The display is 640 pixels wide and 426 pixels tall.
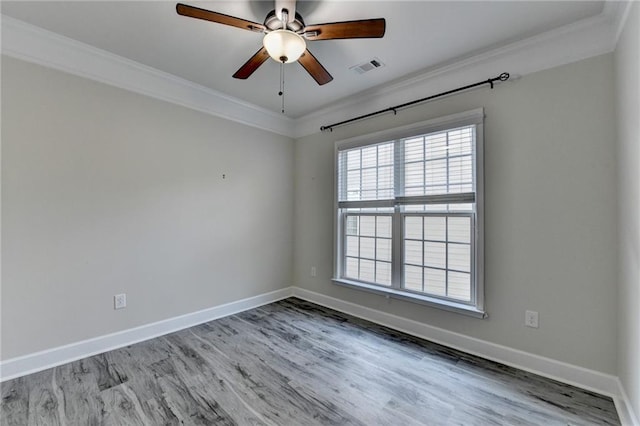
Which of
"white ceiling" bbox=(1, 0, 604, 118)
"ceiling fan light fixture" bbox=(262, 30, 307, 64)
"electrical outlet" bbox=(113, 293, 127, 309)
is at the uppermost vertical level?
"white ceiling" bbox=(1, 0, 604, 118)

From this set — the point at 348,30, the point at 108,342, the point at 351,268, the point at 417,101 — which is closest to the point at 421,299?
the point at 351,268

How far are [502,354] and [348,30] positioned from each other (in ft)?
9.04

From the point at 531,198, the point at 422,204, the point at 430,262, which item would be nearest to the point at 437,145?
the point at 422,204

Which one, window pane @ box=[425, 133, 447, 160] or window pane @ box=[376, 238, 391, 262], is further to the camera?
window pane @ box=[376, 238, 391, 262]

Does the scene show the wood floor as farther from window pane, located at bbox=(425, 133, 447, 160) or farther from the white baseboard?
window pane, located at bbox=(425, 133, 447, 160)

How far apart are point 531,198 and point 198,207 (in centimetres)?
322

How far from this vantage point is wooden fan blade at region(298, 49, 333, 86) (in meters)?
2.03

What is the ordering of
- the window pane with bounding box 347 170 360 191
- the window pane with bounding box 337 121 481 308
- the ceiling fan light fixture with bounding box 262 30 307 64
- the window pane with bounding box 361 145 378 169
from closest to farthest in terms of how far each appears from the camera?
the ceiling fan light fixture with bounding box 262 30 307 64, the window pane with bounding box 337 121 481 308, the window pane with bounding box 361 145 378 169, the window pane with bounding box 347 170 360 191

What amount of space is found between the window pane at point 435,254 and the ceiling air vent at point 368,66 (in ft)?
5.92

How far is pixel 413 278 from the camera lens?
2.97m

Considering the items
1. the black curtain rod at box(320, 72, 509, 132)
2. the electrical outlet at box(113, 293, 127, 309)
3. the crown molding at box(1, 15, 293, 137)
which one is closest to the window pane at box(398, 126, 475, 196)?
the black curtain rod at box(320, 72, 509, 132)

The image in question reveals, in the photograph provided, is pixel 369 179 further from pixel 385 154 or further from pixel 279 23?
pixel 279 23

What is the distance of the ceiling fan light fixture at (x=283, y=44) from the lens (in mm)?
1696

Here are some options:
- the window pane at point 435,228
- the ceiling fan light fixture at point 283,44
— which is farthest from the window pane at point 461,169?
the ceiling fan light fixture at point 283,44
